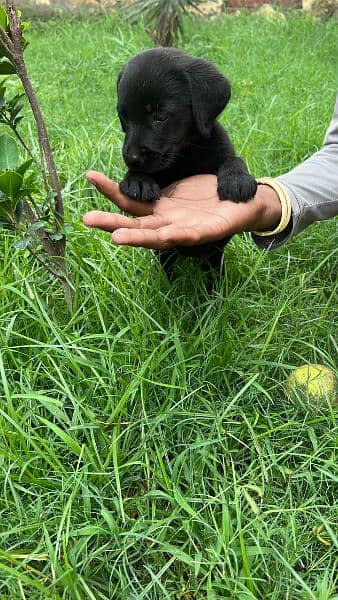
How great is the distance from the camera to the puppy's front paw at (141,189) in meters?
1.93

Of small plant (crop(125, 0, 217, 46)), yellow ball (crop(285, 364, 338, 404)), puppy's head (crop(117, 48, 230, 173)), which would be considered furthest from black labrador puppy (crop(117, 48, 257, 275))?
small plant (crop(125, 0, 217, 46))

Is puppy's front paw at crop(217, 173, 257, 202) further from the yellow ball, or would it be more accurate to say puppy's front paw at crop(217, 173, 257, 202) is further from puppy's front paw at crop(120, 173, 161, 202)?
the yellow ball

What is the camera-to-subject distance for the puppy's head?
6.29ft

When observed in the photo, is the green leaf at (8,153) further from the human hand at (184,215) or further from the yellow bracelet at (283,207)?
the yellow bracelet at (283,207)

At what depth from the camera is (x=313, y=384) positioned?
1843mm

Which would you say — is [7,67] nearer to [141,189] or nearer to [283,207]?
[141,189]

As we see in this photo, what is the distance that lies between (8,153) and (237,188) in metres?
0.65

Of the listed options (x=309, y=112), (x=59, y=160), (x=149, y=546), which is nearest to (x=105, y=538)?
(x=149, y=546)

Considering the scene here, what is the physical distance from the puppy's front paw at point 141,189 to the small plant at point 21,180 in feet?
0.68

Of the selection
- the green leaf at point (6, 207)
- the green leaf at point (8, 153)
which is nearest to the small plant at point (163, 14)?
the green leaf at point (8, 153)

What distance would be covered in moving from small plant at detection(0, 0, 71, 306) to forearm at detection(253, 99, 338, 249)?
642mm

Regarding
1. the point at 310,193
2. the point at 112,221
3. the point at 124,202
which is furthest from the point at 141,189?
the point at 310,193

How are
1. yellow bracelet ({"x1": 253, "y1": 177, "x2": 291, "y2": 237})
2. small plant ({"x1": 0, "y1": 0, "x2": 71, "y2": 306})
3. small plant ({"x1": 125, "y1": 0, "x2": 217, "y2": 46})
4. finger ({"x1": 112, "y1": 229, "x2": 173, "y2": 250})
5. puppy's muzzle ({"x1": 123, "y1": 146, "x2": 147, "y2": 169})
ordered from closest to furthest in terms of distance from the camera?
finger ({"x1": 112, "y1": 229, "x2": 173, "y2": 250})
small plant ({"x1": 0, "y1": 0, "x2": 71, "y2": 306})
puppy's muzzle ({"x1": 123, "y1": 146, "x2": 147, "y2": 169})
yellow bracelet ({"x1": 253, "y1": 177, "x2": 291, "y2": 237})
small plant ({"x1": 125, "y1": 0, "x2": 217, "y2": 46})

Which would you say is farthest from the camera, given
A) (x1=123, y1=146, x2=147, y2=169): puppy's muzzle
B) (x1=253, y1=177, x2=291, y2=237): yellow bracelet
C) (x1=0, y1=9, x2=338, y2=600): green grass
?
(x1=253, y1=177, x2=291, y2=237): yellow bracelet
